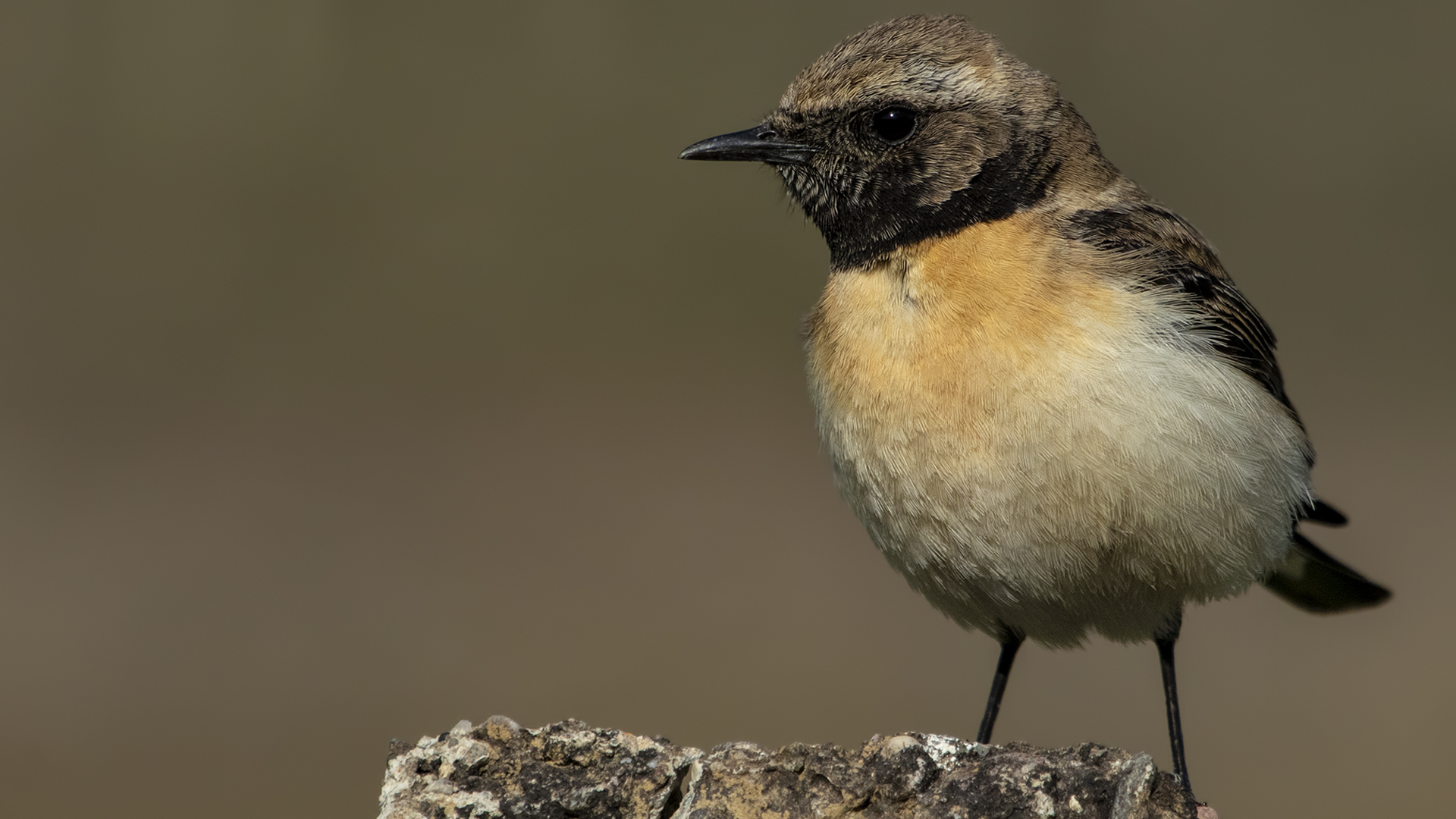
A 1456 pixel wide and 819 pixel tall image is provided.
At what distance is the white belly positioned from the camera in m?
4.46

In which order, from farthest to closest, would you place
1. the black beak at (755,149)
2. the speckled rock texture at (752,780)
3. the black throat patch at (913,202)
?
the black beak at (755,149) → the black throat patch at (913,202) → the speckled rock texture at (752,780)

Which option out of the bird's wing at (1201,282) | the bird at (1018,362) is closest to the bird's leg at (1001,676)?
the bird at (1018,362)

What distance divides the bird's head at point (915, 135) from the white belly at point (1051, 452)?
29 cm

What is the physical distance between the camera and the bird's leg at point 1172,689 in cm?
516

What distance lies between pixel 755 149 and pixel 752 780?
9.67ft

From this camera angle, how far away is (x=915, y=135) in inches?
203

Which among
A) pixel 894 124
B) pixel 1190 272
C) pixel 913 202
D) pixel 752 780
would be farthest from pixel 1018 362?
pixel 752 780

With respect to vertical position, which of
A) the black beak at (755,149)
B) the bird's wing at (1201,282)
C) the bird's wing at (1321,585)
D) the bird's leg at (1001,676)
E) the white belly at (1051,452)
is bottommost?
the bird's leg at (1001,676)

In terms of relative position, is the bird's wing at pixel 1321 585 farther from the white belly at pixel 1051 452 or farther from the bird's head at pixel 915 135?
the bird's head at pixel 915 135

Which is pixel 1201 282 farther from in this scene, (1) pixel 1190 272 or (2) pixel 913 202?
(2) pixel 913 202

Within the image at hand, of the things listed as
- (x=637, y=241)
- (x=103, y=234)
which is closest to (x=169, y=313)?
(x=103, y=234)

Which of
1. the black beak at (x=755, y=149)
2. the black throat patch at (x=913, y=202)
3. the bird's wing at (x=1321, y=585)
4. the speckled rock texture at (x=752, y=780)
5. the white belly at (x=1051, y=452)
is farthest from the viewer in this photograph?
the bird's wing at (x=1321, y=585)

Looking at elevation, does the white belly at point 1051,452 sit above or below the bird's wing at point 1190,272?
below

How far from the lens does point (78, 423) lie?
38.7 ft
